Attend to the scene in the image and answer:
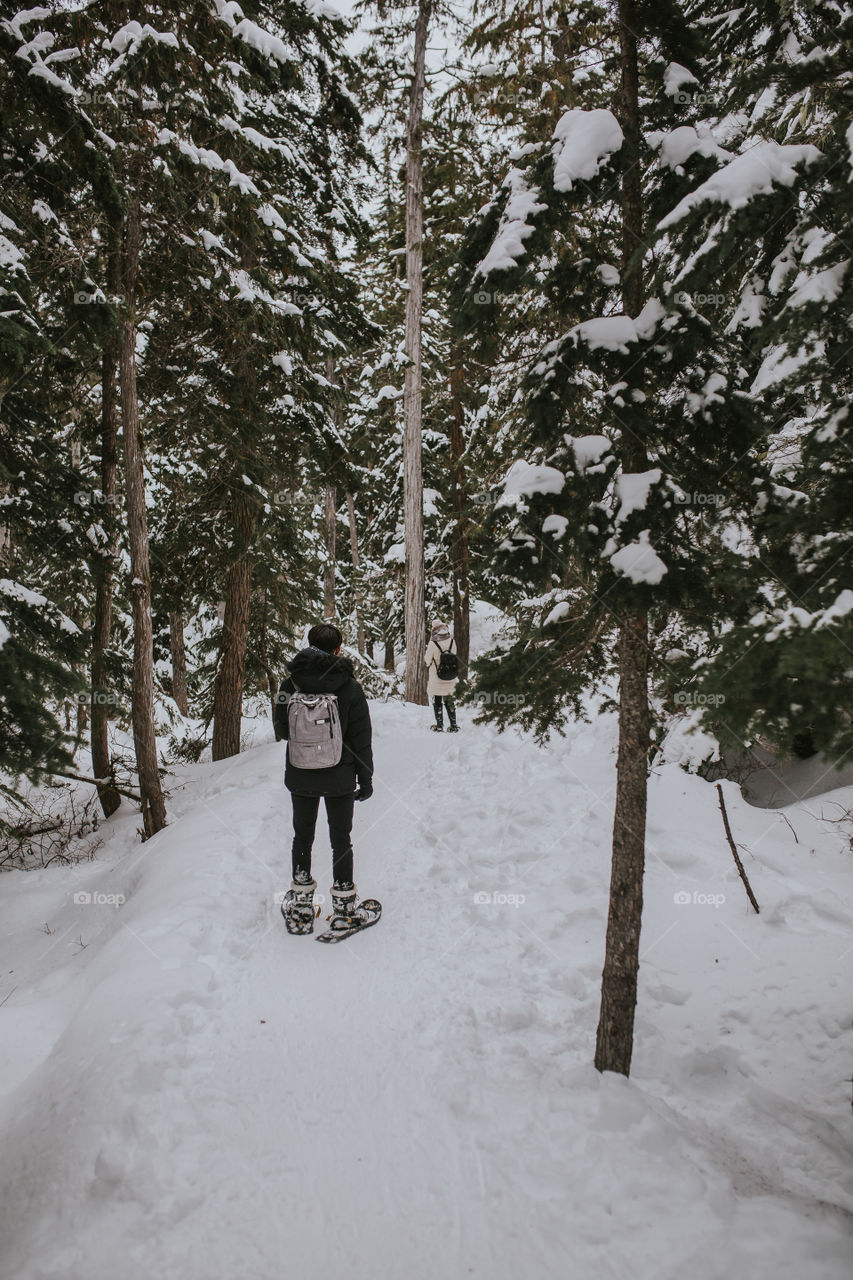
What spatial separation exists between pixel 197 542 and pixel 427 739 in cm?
564

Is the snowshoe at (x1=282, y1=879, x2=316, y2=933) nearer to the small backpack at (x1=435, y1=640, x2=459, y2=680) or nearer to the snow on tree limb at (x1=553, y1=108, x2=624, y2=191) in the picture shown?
the snow on tree limb at (x1=553, y1=108, x2=624, y2=191)

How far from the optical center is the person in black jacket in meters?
5.33

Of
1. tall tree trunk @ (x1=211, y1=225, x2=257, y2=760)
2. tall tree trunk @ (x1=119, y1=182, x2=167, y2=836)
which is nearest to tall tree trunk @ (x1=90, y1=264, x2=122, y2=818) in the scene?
tall tree trunk @ (x1=119, y1=182, x2=167, y2=836)

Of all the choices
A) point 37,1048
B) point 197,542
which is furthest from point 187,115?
point 37,1048

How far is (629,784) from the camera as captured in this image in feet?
12.4

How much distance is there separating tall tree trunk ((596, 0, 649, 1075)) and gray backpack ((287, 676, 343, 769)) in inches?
98.9
